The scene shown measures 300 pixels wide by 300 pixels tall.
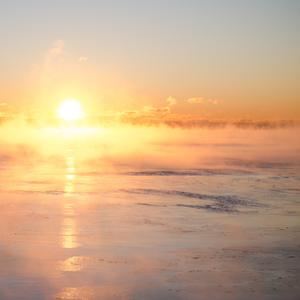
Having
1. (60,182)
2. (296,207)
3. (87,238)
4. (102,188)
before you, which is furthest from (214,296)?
(60,182)

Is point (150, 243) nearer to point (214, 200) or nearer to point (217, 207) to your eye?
point (217, 207)

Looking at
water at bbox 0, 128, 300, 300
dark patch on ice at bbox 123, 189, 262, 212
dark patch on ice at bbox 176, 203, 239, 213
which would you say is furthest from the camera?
dark patch on ice at bbox 123, 189, 262, 212

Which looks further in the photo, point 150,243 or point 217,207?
point 217,207

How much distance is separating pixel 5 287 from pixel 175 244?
573 cm

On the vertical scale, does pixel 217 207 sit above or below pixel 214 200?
below

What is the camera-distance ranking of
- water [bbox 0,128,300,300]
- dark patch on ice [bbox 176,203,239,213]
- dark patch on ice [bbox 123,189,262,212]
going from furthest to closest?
1. dark patch on ice [bbox 123,189,262,212]
2. dark patch on ice [bbox 176,203,239,213]
3. water [bbox 0,128,300,300]

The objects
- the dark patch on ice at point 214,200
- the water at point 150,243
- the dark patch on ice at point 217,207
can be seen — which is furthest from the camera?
the dark patch on ice at point 214,200

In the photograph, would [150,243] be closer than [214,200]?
Yes

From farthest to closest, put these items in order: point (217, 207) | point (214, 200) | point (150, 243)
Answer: point (214, 200) < point (217, 207) < point (150, 243)

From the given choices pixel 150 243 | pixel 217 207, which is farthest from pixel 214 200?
pixel 150 243

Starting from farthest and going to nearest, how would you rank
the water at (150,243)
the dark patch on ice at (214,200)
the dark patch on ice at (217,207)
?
the dark patch on ice at (214,200) → the dark patch on ice at (217,207) → the water at (150,243)

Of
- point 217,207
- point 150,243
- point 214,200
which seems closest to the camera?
point 150,243

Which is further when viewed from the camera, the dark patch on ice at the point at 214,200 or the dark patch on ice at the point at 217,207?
A: the dark patch on ice at the point at 214,200

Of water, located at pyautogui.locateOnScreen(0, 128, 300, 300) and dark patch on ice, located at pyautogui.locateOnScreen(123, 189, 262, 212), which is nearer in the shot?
water, located at pyautogui.locateOnScreen(0, 128, 300, 300)
